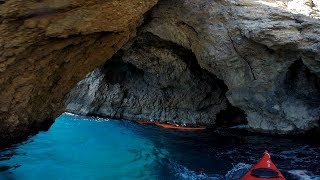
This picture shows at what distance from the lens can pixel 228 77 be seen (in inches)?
355

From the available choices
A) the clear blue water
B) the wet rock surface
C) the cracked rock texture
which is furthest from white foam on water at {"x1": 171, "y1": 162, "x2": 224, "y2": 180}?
the cracked rock texture

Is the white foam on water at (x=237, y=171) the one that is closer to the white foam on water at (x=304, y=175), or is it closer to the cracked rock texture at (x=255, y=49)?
the white foam on water at (x=304, y=175)

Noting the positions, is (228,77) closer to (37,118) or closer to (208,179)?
(208,179)

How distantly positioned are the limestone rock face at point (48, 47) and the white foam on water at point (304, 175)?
4236 mm

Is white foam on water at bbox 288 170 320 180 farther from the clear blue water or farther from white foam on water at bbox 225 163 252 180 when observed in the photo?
white foam on water at bbox 225 163 252 180

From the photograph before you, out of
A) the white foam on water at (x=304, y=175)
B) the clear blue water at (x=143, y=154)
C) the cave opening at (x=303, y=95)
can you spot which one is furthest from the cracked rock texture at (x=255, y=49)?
the white foam on water at (x=304, y=175)

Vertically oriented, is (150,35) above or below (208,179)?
above

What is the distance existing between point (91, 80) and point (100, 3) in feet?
22.6

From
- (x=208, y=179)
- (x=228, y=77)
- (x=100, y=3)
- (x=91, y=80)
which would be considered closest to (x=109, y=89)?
(x=91, y=80)

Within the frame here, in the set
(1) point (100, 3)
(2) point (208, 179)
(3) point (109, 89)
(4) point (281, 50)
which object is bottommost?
(2) point (208, 179)

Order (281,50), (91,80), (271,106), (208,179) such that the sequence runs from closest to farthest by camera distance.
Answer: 1. (208,179)
2. (281,50)
3. (271,106)
4. (91,80)

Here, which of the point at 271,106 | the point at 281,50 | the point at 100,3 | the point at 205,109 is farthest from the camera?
the point at 205,109

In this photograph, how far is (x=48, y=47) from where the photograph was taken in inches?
207

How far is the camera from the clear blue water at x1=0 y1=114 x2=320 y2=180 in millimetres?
6457
